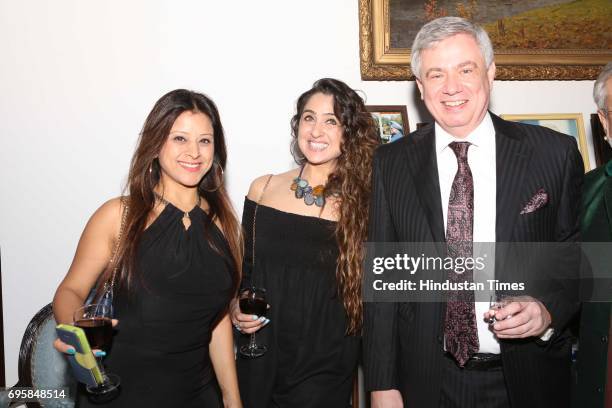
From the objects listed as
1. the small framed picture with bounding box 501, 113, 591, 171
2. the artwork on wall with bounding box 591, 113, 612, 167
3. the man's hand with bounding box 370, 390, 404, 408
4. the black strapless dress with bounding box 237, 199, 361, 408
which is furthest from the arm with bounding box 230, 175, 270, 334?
the artwork on wall with bounding box 591, 113, 612, 167

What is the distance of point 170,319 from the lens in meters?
2.16

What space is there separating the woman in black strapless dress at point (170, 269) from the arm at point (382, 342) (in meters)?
0.64

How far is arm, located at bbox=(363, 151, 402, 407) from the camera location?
2064mm

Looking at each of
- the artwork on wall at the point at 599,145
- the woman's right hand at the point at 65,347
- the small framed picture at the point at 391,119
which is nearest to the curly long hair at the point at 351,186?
the small framed picture at the point at 391,119

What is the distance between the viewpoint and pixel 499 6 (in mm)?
3572

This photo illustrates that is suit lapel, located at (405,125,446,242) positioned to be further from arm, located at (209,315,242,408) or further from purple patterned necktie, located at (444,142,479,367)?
arm, located at (209,315,242,408)

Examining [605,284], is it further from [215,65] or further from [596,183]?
[215,65]

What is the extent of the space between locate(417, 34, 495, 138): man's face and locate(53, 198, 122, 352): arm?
52.5 inches

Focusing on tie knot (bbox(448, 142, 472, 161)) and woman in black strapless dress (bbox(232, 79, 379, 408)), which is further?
woman in black strapless dress (bbox(232, 79, 379, 408))

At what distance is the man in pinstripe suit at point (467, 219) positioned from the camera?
1919 millimetres

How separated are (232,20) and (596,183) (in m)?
2.28

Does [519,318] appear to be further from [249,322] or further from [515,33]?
[515,33]

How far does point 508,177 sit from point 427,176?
0.92ft

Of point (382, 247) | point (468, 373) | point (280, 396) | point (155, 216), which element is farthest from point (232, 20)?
point (468, 373)
